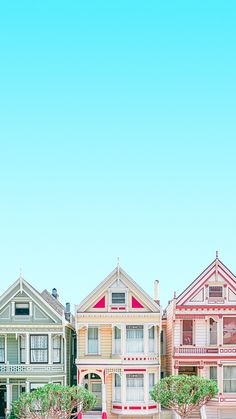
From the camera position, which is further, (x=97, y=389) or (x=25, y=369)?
(x=97, y=389)

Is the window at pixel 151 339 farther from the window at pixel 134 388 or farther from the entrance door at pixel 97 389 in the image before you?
the entrance door at pixel 97 389

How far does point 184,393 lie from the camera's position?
147 feet

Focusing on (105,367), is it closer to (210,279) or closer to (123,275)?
(123,275)

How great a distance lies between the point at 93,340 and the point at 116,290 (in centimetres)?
406

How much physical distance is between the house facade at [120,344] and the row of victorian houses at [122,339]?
7cm

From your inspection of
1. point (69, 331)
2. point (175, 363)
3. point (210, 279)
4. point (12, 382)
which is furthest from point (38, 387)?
point (210, 279)

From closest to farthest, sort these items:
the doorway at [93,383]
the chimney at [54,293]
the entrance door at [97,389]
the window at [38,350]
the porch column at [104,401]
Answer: the porch column at [104,401], the window at [38,350], the entrance door at [97,389], the doorway at [93,383], the chimney at [54,293]

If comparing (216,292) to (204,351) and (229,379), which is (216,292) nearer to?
(204,351)

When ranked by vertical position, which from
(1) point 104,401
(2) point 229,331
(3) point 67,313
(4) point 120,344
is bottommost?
(1) point 104,401

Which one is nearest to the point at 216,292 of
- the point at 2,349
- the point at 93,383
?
the point at 93,383

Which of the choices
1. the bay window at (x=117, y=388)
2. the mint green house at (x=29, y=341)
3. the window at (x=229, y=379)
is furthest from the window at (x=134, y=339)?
the window at (x=229, y=379)

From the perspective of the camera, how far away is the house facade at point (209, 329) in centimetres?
4925

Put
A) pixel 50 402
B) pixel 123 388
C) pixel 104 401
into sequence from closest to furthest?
pixel 50 402 → pixel 104 401 → pixel 123 388

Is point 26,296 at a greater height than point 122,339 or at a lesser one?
greater
